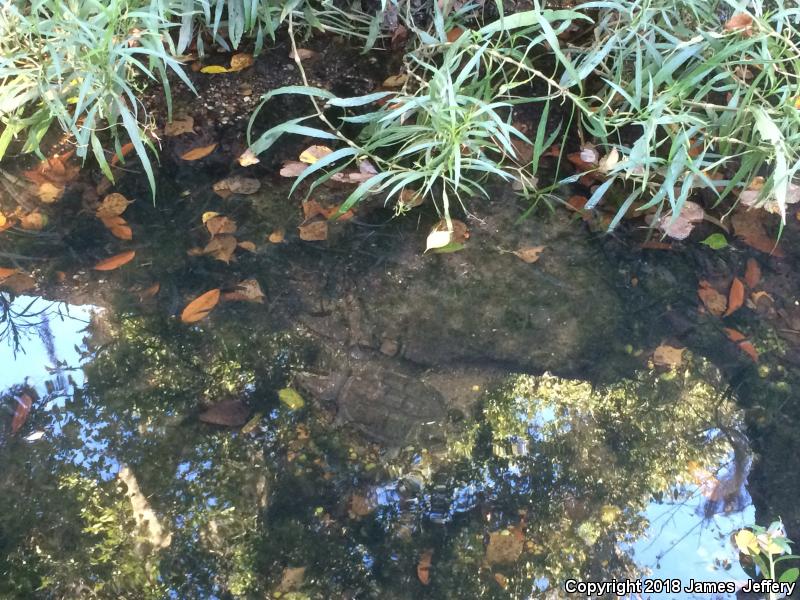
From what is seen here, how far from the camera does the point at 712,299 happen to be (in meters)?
1.88

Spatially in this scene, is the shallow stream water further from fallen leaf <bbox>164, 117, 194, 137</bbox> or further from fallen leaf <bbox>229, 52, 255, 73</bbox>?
fallen leaf <bbox>229, 52, 255, 73</bbox>

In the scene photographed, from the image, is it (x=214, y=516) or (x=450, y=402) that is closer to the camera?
(x=214, y=516)

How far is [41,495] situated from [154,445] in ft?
0.84

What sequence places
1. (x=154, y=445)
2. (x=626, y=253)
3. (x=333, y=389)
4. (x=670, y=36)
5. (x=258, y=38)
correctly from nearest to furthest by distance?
(x=154, y=445), (x=333, y=389), (x=670, y=36), (x=626, y=253), (x=258, y=38)

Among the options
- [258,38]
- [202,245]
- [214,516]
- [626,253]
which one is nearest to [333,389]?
[214,516]

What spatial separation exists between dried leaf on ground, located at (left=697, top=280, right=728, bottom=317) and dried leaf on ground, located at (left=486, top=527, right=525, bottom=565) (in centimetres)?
90

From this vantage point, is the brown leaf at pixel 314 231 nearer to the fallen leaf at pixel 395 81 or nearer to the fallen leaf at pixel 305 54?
the fallen leaf at pixel 395 81

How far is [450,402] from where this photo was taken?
1.67 metres

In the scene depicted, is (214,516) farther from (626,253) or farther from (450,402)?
(626,253)

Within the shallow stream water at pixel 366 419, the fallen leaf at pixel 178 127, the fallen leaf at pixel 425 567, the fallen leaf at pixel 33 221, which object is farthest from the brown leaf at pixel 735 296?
the fallen leaf at pixel 33 221

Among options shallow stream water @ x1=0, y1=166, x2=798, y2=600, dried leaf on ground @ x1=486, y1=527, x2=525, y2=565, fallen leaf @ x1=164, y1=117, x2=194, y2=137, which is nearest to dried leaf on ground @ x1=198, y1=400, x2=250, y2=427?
shallow stream water @ x1=0, y1=166, x2=798, y2=600

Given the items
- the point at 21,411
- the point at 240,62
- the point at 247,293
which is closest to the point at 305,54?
the point at 240,62

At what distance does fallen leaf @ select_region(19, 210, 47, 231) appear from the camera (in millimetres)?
1879

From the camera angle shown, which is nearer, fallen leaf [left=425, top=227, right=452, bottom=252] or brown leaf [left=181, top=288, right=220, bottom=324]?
brown leaf [left=181, top=288, right=220, bottom=324]
